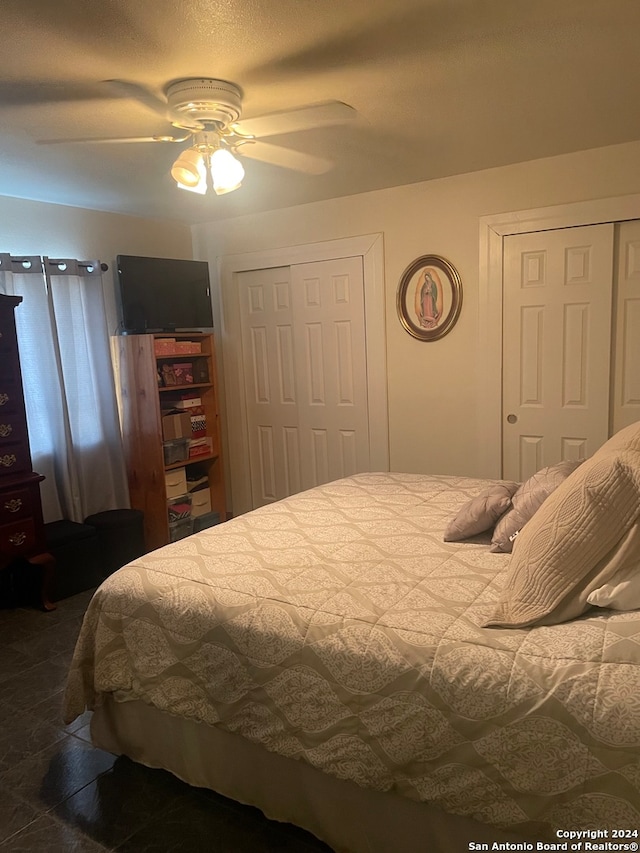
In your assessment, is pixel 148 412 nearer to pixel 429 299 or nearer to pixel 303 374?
pixel 303 374

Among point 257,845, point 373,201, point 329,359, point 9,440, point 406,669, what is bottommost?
point 257,845

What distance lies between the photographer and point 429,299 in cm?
391

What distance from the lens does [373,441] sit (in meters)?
→ 4.27

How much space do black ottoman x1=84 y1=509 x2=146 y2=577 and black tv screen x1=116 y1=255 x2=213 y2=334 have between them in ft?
4.18

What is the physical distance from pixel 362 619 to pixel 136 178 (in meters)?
2.80

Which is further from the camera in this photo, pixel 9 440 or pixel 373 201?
pixel 373 201

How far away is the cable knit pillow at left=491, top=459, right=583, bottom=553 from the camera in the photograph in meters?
2.05

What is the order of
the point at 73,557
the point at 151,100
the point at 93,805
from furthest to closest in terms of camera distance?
the point at 73,557 → the point at 151,100 → the point at 93,805

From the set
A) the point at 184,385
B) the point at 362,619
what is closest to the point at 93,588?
the point at 184,385

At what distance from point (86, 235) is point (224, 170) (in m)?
2.07

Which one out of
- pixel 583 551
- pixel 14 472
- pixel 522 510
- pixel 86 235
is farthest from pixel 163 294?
pixel 583 551

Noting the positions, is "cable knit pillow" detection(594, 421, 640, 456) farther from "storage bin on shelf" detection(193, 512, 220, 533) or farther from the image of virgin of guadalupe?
"storage bin on shelf" detection(193, 512, 220, 533)

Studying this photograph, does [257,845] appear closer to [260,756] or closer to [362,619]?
[260,756]

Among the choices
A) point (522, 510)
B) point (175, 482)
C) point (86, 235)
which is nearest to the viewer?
point (522, 510)
